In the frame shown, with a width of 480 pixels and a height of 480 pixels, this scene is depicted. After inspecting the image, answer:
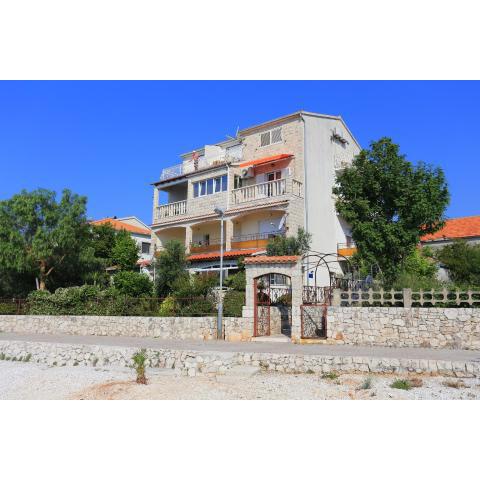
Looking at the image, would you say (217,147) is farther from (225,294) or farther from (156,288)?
(225,294)

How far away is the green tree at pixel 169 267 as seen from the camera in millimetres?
22547

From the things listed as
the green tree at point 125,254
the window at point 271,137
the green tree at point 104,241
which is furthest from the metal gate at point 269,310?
the green tree at point 104,241

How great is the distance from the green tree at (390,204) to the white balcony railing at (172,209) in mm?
12658

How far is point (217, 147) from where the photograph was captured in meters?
33.6

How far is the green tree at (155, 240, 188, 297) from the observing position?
2255cm

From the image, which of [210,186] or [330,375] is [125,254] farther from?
[330,375]

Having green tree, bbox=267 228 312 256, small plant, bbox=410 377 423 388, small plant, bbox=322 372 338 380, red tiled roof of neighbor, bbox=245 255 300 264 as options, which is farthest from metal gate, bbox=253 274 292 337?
small plant, bbox=410 377 423 388

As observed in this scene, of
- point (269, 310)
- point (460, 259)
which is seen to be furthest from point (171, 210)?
point (460, 259)

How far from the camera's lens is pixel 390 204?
77.9 feet

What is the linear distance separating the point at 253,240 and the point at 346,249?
5.95 meters

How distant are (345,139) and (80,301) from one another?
2040 centimetres

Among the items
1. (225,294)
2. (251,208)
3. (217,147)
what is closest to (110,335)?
(225,294)

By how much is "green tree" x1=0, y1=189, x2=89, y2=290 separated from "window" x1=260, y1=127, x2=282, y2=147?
12208mm

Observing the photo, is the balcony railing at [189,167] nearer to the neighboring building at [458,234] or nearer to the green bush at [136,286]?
the green bush at [136,286]
